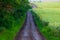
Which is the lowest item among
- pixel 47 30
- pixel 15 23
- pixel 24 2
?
pixel 47 30

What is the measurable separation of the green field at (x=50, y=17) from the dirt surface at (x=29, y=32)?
0.29 ft

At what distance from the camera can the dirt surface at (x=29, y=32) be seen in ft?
13.4

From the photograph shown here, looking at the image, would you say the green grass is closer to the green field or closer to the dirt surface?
the dirt surface

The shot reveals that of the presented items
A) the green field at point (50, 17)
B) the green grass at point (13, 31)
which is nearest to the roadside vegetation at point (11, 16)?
the green grass at point (13, 31)

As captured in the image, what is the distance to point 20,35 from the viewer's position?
13.5 feet

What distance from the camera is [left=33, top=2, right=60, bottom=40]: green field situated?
4.04m

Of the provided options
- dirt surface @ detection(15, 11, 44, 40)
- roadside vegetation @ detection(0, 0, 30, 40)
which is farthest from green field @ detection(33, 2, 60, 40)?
roadside vegetation @ detection(0, 0, 30, 40)

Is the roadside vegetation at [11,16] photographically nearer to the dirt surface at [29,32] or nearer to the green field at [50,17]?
the dirt surface at [29,32]

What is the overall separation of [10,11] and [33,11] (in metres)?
0.41

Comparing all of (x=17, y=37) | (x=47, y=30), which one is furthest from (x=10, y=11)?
(x=47, y=30)

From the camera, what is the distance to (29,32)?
4145 mm

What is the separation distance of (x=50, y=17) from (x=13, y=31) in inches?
27.5

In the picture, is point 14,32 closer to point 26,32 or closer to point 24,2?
point 26,32

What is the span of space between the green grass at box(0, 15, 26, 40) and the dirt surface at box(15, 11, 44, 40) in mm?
79
